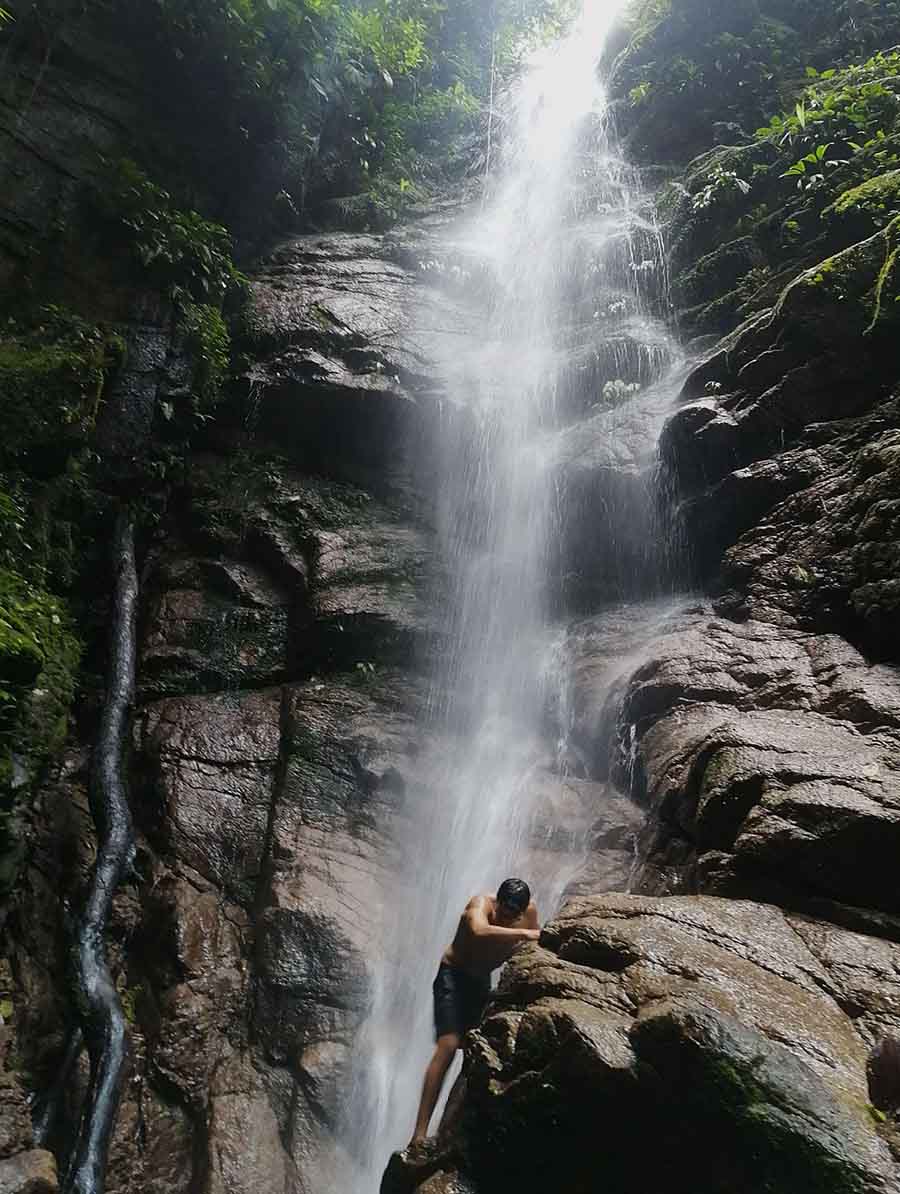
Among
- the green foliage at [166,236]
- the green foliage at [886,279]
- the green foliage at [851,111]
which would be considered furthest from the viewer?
the green foliage at [851,111]

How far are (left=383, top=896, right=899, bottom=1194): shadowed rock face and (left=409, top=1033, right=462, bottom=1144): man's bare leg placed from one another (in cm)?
97

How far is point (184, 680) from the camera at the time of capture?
27.5 ft

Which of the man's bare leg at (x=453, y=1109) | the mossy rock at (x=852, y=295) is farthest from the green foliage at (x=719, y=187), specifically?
the man's bare leg at (x=453, y=1109)

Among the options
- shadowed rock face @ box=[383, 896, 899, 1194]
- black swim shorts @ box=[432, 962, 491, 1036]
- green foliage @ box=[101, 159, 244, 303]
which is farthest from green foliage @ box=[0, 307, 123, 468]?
shadowed rock face @ box=[383, 896, 899, 1194]

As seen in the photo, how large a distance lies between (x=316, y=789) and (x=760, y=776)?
4.37m

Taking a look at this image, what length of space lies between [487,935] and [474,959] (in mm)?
217

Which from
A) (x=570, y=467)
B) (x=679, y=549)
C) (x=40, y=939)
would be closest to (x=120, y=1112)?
(x=40, y=939)

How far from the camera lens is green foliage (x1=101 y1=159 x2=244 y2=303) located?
10.1 meters

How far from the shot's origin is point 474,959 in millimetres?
4934

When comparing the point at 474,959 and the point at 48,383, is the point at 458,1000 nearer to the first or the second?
the point at 474,959

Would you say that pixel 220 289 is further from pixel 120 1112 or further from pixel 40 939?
pixel 120 1112

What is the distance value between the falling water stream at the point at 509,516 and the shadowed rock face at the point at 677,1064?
7.99 feet

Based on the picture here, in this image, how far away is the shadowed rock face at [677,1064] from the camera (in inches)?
108

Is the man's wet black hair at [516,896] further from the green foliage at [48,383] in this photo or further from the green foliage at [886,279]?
the green foliage at [886,279]
